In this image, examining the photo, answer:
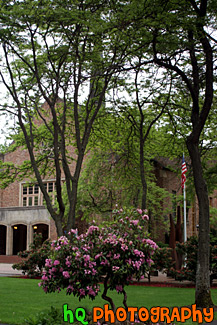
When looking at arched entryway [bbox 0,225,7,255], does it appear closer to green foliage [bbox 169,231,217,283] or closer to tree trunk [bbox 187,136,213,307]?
green foliage [bbox 169,231,217,283]

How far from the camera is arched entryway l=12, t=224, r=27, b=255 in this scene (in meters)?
42.4

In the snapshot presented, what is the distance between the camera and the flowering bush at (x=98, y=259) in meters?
8.43

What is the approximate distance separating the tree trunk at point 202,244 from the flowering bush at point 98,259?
10.7ft

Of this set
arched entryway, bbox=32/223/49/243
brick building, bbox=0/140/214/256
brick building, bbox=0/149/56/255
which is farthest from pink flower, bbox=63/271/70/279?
arched entryway, bbox=32/223/49/243

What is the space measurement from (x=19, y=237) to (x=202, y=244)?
32904 mm

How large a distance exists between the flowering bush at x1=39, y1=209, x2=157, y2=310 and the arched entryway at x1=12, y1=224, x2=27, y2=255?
34.6 m

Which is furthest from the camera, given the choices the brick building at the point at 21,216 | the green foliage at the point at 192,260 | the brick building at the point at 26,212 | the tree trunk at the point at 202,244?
the brick building at the point at 21,216

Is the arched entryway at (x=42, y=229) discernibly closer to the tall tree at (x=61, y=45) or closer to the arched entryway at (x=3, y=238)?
the arched entryway at (x=3, y=238)

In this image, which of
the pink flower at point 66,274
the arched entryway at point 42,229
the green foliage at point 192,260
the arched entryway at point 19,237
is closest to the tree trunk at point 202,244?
the pink flower at point 66,274

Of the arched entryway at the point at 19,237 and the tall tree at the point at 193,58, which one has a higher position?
the tall tree at the point at 193,58

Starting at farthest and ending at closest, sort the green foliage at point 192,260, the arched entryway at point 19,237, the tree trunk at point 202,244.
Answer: the arched entryway at point 19,237, the green foliage at point 192,260, the tree trunk at point 202,244

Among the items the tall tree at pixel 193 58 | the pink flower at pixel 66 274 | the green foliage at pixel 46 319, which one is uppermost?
the tall tree at pixel 193 58

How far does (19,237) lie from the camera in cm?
4262

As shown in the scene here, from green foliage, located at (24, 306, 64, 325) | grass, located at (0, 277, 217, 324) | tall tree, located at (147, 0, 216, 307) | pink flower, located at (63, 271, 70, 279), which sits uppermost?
tall tree, located at (147, 0, 216, 307)
